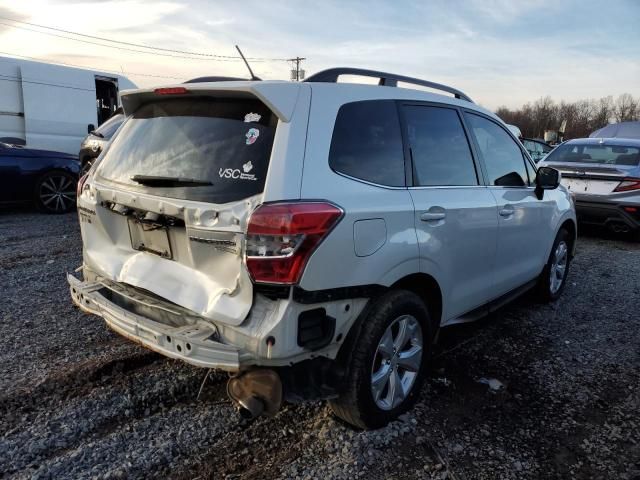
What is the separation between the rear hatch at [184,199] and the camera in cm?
235

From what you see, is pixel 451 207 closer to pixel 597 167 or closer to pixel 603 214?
pixel 603 214

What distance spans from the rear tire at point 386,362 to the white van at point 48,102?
970 centimetres

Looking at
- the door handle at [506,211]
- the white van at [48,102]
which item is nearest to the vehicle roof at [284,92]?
the door handle at [506,211]

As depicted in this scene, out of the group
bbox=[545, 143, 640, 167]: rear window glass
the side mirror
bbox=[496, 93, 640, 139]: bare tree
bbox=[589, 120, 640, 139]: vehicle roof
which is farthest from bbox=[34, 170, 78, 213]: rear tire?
bbox=[496, 93, 640, 139]: bare tree

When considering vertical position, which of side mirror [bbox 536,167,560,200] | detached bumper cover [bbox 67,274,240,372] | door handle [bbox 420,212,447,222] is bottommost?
detached bumper cover [bbox 67,274,240,372]

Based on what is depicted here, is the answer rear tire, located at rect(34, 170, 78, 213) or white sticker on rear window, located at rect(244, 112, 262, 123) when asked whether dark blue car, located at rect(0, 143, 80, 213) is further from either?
white sticker on rear window, located at rect(244, 112, 262, 123)

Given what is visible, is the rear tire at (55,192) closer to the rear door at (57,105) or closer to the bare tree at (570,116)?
the rear door at (57,105)

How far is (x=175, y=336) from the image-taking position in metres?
2.32

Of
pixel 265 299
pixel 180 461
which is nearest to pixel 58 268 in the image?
pixel 180 461

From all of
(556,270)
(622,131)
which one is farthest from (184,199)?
(622,131)

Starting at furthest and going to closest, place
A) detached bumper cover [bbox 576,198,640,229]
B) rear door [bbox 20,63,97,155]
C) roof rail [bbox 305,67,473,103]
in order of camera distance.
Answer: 1. rear door [bbox 20,63,97,155]
2. detached bumper cover [bbox 576,198,640,229]
3. roof rail [bbox 305,67,473,103]

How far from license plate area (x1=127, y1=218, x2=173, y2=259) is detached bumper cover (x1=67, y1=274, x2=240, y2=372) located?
33 centimetres

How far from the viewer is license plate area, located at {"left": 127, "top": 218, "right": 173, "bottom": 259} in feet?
8.74

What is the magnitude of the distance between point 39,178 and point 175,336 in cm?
752
